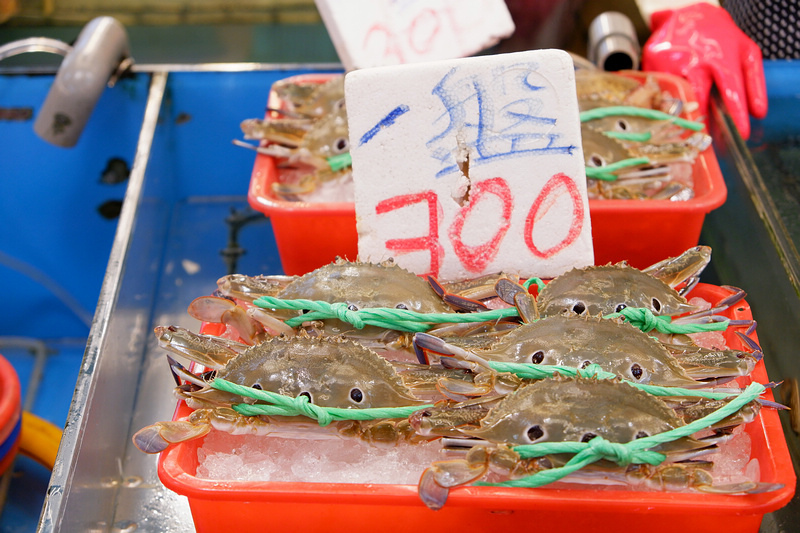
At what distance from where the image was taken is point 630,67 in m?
2.39

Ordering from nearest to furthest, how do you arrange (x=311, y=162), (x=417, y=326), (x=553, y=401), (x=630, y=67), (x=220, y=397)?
(x=553, y=401), (x=220, y=397), (x=417, y=326), (x=311, y=162), (x=630, y=67)

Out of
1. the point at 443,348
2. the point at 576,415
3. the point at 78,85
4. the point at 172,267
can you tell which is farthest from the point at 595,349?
the point at 78,85

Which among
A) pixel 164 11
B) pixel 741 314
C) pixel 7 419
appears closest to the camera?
pixel 741 314

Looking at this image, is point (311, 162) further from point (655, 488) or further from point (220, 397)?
point (655, 488)

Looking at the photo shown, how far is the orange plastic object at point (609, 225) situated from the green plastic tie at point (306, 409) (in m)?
0.61

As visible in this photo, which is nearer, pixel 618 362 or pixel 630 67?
pixel 618 362

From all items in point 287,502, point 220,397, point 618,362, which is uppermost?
point 220,397

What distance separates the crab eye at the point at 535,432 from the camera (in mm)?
1072

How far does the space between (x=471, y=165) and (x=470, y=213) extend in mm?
103

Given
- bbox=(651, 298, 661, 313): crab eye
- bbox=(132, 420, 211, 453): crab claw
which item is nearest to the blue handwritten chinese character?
bbox=(651, 298, 661, 313): crab eye

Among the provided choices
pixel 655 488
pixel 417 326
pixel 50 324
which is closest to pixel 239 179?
pixel 50 324

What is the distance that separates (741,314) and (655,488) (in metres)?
0.55

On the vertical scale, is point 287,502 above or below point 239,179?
below

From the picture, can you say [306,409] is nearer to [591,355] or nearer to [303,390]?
[303,390]
